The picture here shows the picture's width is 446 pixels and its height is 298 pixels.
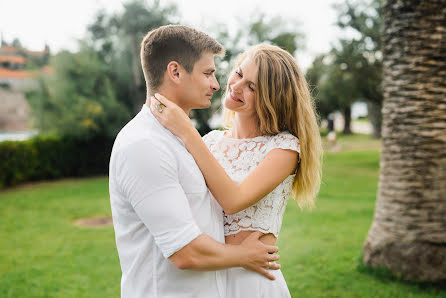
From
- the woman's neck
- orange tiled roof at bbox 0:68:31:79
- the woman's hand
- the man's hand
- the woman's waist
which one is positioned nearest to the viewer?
the woman's hand

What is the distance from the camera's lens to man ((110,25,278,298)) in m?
1.81

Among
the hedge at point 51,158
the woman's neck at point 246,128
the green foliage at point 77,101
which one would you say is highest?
the woman's neck at point 246,128

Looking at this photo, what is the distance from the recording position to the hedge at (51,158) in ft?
50.2

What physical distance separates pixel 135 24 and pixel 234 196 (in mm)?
18091

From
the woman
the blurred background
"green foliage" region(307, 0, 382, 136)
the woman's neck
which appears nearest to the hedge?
the blurred background

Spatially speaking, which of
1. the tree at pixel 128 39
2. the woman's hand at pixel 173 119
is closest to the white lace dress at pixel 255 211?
the woman's hand at pixel 173 119

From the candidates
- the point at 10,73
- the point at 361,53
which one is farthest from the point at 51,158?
the point at 10,73

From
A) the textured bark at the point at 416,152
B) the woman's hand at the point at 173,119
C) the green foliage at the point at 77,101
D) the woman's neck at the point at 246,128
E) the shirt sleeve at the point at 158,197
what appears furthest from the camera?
the green foliage at the point at 77,101

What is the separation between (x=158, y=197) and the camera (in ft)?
5.88

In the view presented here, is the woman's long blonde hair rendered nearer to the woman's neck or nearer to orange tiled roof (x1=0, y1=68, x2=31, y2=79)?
the woman's neck

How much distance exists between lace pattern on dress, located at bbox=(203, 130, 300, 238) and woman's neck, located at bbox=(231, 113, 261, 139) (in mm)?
82

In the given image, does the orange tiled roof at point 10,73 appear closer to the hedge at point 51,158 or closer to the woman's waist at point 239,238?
the hedge at point 51,158

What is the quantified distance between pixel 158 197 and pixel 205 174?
37 centimetres

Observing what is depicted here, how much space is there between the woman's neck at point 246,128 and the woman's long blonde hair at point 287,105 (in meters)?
0.13
